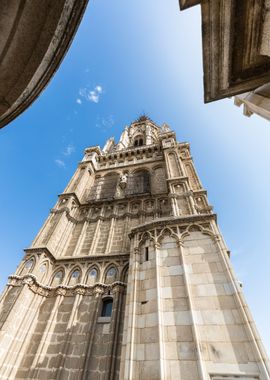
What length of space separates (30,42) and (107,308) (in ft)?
25.8

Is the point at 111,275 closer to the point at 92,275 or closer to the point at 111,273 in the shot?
the point at 111,273

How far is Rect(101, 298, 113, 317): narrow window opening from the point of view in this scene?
6946 mm

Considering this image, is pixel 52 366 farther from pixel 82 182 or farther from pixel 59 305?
pixel 82 182

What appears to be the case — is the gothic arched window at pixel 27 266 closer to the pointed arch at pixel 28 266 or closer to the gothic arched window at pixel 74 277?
the pointed arch at pixel 28 266

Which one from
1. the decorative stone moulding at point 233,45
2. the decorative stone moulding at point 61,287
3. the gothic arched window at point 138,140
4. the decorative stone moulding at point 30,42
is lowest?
the decorative stone moulding at point 30,42

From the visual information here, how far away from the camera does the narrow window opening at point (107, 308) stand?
22.8 ft

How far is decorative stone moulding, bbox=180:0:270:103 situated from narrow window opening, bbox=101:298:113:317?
7.24 metres

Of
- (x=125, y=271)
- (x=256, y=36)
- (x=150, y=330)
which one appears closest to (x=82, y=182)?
(x=125, y=271)

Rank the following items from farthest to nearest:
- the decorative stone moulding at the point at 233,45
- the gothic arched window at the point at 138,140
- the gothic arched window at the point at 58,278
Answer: the gothic arched window at the point at 138,140 → the gothic arched window at the point at 58,278 → the decorative stone moulding at the point at 233,45

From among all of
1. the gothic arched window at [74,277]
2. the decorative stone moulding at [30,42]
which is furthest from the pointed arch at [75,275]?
the decorative stone moulding at [30,42]

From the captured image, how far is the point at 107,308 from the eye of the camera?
711cm

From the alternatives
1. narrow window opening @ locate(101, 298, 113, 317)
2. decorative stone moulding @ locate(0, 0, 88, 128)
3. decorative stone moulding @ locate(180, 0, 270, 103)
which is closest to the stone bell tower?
narrow window opening @ locate(101, 298, 113, 317)

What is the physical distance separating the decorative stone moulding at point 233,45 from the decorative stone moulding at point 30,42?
183 cm

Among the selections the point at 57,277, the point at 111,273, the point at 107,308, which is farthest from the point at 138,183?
the point at 107,308
